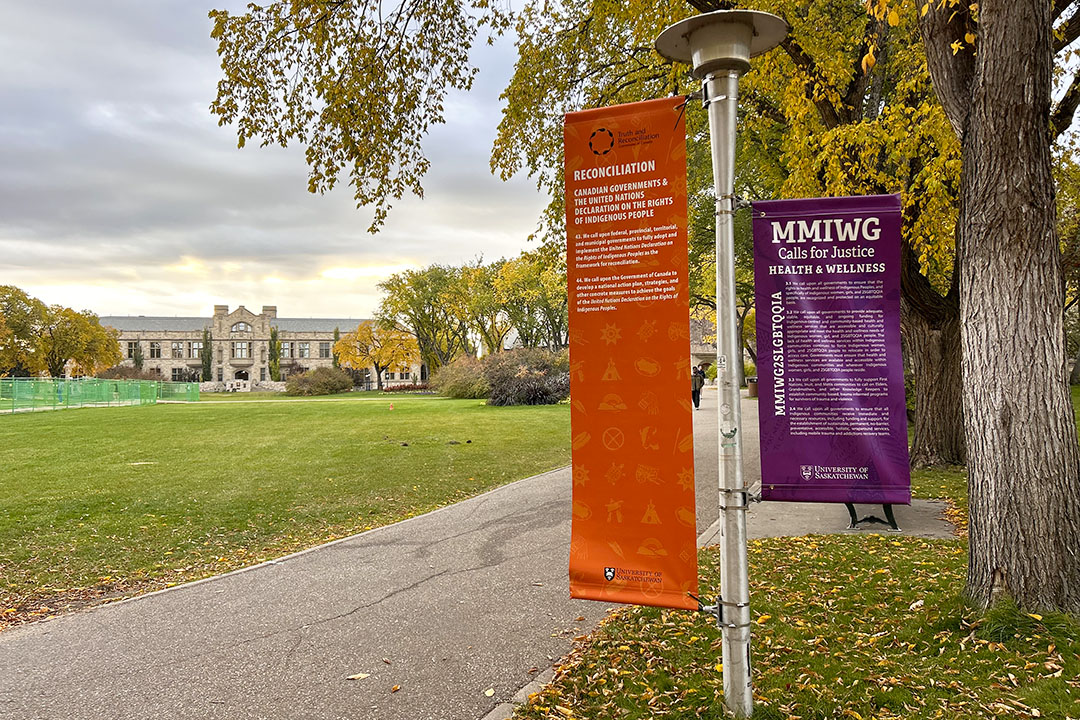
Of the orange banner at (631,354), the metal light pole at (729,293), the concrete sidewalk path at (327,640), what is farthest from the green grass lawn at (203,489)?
the metal light pole at (729,293)

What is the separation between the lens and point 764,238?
15.5ft

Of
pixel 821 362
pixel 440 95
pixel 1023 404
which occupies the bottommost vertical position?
pixel 1023 404

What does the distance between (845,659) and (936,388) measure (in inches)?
357

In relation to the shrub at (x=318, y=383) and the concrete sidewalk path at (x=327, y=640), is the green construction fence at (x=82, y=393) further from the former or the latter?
the concrete sidewalk path at (x=327, y=640)

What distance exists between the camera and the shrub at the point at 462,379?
4159cm

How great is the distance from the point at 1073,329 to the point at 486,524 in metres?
→ 44.0

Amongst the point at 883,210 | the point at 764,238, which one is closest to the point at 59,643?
the point at 764,238

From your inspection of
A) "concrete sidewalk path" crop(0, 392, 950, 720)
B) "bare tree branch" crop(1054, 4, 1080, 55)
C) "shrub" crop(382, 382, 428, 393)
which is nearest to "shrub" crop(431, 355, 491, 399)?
"shrub" crop(382, 382, 428, 393)

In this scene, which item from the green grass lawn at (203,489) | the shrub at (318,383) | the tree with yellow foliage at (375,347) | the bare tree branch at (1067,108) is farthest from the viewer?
the tree with yellow foliage at (375,347)

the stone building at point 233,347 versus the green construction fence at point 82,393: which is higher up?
the stone building at point 233,347

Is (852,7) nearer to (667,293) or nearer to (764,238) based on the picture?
(764,238)

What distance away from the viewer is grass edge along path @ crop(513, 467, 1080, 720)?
383 cm

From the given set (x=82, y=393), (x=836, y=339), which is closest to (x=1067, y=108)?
(x=836, y=339)

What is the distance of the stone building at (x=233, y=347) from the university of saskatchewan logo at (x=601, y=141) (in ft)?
303
